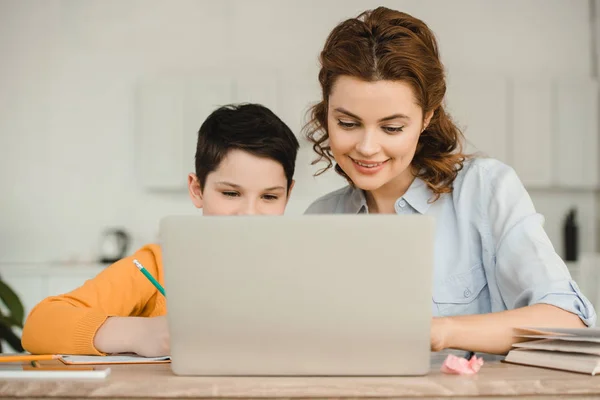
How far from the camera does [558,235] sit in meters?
4.72

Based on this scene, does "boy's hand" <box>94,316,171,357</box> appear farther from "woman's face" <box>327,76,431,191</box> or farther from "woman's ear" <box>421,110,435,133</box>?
"woman's ear" <box>421,110,435,133</box>

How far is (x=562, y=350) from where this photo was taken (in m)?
1.08

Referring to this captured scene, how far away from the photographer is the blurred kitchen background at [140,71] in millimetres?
4711

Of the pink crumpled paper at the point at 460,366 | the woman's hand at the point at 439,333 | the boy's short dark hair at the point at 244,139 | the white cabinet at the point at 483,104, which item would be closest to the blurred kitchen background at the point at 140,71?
the white cabinet at the point at 483,104

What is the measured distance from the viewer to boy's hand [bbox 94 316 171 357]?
1184mm

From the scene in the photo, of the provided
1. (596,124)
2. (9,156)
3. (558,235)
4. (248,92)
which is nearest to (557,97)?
(596,124)

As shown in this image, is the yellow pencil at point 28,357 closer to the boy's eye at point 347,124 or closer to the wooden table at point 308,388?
the wooden table at point 308,388

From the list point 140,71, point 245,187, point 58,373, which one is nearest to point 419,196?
point 245,187

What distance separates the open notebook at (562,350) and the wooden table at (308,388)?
0.06 metres

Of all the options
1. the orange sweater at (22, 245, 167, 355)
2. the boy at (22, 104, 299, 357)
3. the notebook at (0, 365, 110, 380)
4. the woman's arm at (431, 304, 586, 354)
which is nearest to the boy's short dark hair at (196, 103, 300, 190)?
the boy at (22, 104, 299, 357)

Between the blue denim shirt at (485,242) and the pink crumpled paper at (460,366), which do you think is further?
the blue denim shirt at (485,242)

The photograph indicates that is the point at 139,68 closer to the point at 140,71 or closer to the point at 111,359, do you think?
the point at 140,71

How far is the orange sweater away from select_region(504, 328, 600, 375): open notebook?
0.70 meters

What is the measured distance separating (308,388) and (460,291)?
0.84 m
